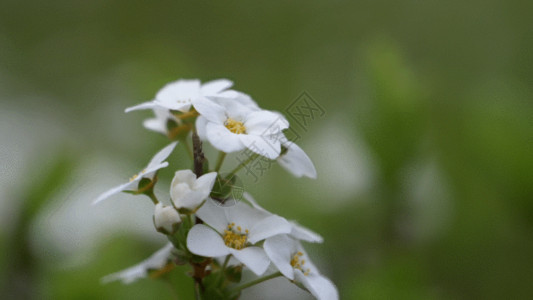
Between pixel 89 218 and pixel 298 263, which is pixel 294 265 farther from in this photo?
pixel 89 218

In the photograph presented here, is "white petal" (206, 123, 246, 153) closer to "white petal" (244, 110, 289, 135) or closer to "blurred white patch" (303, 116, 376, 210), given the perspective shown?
"white petal" (244, 110, 289, 135)

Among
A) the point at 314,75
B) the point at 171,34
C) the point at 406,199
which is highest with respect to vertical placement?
the point at 406,199

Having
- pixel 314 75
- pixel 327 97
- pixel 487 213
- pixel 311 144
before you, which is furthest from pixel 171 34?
pixel 487 213

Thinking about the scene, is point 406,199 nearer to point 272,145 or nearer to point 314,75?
point 272,145

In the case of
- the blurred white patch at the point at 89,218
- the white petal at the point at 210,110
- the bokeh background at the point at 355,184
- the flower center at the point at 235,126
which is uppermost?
the white petal at the point at 210,110

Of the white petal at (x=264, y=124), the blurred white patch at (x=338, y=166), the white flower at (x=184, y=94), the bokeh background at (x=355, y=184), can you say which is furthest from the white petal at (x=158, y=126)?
the blurred white patch at (x=338, y=166)

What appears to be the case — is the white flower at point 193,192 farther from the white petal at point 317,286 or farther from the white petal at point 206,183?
the white petal at point 317,286

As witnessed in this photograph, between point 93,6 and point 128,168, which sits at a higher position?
point 128,168

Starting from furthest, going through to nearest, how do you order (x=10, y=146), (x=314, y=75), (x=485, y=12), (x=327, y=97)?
1. (x=485, y=12)
2. (x=314, y=75)
3. (x=327, y=97)
4. (x=10, y=146)
